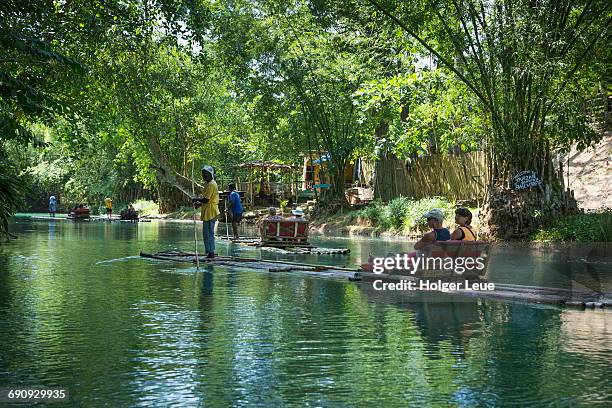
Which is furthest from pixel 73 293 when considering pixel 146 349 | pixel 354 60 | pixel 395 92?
pixel 354 60

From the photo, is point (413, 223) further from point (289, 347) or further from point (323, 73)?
point (289, 347)

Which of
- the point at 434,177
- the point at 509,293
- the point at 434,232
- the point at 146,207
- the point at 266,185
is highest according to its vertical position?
the point at 266,185

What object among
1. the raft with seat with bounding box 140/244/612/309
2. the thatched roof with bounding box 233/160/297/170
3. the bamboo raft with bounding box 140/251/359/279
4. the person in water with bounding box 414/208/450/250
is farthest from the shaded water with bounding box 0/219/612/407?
the thatched roof with bounding box 233/160/297/170

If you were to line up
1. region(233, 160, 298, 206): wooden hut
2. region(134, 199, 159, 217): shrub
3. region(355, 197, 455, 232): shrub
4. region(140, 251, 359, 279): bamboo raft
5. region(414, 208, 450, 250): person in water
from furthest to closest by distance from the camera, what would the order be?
region(134, 199, 159, 217): shrub → region(233, 160, 298, 206): wooden hut → region(355, 197, 455, 232): shrub → region(140, 251, 359, 279): bamboo raft → region(414, 208, 450, 250): person in water

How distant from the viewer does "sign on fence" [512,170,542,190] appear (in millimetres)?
23422

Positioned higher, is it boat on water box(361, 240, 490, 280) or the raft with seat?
boat on water box(361, 240, 490, 280)

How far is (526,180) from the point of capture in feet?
77.0

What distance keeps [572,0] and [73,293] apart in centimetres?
1588

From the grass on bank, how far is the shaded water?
10669 millimetres

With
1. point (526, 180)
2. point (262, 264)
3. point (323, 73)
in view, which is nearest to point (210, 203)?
point (262, 264)

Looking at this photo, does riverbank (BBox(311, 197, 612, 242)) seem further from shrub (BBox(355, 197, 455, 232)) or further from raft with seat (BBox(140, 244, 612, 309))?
raft with seat (BBox(140, 244, 612, 309))

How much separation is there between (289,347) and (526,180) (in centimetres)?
1724

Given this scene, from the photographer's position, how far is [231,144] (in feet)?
202

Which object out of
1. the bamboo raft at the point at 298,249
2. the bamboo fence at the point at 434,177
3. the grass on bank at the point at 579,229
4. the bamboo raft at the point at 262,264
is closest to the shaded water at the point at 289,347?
Answer: the bamboo raft at the point at 262,264
